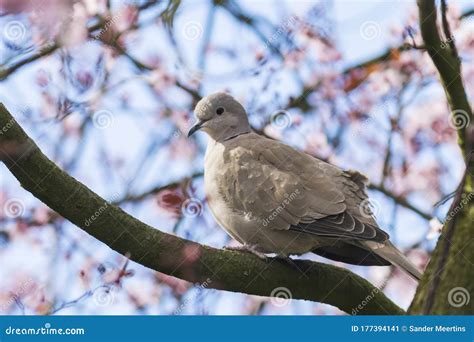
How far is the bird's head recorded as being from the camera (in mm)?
4234

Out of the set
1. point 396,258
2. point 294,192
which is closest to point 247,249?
point 294,192

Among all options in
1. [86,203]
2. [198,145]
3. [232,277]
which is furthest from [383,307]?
[198,145]

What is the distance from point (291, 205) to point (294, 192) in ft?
0.31

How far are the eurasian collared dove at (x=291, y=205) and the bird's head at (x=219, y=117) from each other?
0.28m

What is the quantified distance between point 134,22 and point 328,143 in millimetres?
1468

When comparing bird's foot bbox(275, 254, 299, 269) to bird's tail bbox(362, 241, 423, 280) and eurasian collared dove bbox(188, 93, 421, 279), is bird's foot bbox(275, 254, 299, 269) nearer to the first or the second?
eurasian collared dove bbox(188, 93, 421, 279)

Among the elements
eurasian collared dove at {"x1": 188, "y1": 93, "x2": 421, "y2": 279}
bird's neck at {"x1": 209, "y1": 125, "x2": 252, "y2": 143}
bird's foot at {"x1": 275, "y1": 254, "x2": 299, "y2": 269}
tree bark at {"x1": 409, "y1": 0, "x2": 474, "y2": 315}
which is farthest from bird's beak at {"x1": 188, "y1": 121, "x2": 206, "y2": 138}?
tree bark at {"x1": 409, "y1": 0, "x2": 474, "y2": 315}

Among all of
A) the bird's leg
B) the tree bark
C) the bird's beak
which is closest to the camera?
the tree bark

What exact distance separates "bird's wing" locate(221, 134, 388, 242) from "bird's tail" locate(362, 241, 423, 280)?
49mm

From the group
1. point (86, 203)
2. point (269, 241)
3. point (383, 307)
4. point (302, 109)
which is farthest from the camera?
point (302, 109)

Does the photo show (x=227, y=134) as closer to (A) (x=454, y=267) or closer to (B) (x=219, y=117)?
(B) (x=219, y=117)

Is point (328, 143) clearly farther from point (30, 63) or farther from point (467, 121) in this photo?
point (30, 63)

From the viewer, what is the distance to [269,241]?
11.8 feet

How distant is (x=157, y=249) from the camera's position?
2885 millimetres
